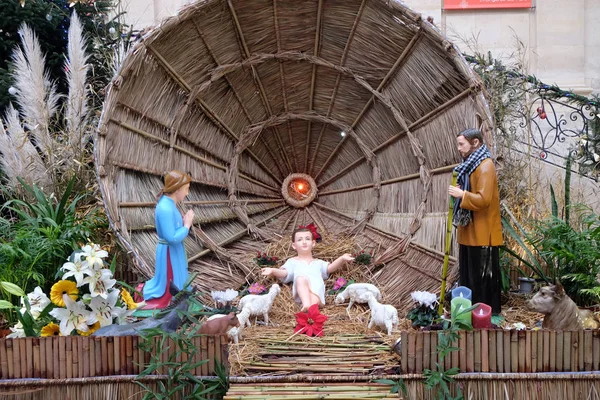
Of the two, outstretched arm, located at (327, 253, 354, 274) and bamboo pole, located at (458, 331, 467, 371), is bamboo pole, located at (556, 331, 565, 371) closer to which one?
bamboo pole, located at (458, 331, 467, 371)

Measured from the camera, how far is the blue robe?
2986 mm

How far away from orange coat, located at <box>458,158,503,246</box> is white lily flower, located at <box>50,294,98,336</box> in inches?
71.8

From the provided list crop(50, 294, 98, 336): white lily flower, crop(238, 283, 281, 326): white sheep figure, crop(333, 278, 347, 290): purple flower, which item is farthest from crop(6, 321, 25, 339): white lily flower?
crop(333, 278, 347, 290): purple flower

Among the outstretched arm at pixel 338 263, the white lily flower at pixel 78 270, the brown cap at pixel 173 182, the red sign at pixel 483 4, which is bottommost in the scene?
the outstretched arm at pixel 338 263

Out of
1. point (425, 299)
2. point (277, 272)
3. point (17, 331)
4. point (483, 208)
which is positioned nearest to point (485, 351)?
point (425, 299)

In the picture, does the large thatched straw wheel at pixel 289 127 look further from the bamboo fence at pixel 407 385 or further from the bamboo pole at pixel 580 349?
the bamboo pole at pixel 580 349

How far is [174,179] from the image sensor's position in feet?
10.1

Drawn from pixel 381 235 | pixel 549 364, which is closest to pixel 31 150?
pixel 381 235

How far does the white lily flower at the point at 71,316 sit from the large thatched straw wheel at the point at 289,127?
538 mm

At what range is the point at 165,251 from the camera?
302 cm

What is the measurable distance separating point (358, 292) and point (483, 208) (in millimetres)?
804

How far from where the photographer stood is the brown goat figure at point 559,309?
8.77 ft

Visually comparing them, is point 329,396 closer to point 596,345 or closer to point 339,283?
point 596,345

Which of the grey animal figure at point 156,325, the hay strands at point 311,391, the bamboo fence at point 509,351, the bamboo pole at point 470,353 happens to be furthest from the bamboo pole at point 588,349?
the grey animal figure at point 156,325
